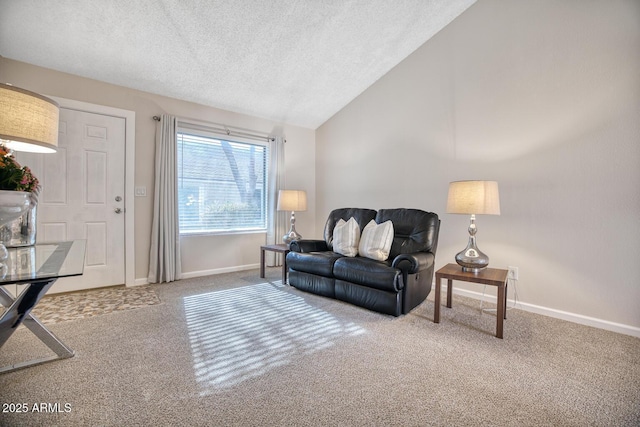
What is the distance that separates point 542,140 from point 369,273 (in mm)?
1983

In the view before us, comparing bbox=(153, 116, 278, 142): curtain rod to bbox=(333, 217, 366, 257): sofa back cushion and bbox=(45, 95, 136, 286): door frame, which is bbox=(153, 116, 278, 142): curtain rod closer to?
bbox=(45, 95, 136, 286): door frame

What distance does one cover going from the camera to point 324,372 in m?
1.73

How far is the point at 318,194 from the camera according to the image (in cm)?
516

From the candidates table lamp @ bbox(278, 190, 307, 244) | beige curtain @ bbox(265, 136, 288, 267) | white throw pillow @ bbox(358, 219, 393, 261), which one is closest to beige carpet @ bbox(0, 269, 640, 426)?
white throw pillow @ bbox(358, 219, 393, 261)

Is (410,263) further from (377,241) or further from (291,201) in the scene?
(291,201)

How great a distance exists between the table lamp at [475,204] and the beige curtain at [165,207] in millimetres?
3166

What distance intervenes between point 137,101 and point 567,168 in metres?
4.47

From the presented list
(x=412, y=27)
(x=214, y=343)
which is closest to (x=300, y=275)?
(x=214, y=343)

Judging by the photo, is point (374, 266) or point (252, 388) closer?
point (252, 388)

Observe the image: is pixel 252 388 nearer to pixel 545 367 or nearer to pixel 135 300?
pixel 545 367

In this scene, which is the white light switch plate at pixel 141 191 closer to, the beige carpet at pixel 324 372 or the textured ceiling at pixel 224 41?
the textured ceiling at pixel 224 41

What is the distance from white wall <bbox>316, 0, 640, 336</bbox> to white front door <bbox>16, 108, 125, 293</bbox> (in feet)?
11.2

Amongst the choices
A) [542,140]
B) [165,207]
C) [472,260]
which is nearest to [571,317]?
[472,260]

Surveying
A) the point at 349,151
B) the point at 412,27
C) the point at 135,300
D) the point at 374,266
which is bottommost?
the point at 135,300
